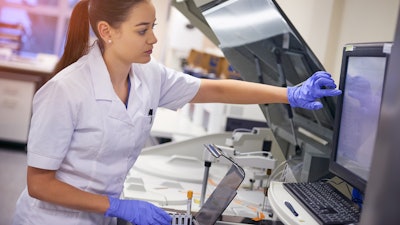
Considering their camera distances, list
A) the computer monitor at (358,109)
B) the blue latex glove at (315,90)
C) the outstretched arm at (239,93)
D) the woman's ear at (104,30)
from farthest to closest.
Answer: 1. the outstretched arm at (239,93)
2. the woman's ear at (104,30)
3. the blue latex glove at (315,90)
4. the computer monitor at (358,109)

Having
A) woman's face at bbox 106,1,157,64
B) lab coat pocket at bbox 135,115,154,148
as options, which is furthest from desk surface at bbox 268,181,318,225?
woman's face at bbox 106,1,157,64

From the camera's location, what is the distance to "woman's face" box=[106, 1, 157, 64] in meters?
1.62

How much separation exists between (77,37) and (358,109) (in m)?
0.96

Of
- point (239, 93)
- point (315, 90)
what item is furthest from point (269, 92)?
point (315, 90)

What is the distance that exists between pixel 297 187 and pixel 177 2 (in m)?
1.27

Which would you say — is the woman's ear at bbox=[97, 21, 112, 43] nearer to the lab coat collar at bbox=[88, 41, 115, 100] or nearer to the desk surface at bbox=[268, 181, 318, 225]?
the lab coat collar at bbox=[88, 41, 115, 100]

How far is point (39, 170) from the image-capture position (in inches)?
63.2

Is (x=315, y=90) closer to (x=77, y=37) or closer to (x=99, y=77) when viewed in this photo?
(x=99, y=77)

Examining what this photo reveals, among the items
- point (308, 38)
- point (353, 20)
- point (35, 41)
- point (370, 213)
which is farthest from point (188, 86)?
point (35, 41)

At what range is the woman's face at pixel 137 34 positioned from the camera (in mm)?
1621

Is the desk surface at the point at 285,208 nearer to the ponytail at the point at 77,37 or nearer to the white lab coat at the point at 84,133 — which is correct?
the white lab coat at the point at 84,133

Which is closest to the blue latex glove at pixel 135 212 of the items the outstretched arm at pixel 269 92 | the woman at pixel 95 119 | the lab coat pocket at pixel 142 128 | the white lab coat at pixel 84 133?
the woman at pixel 95 119

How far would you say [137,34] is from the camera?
1.63 meters

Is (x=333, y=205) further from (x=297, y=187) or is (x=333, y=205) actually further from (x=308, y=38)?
(x=308, y=38)
